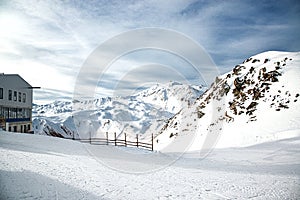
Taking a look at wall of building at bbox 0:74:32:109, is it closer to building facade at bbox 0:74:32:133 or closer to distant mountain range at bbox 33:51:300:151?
building facade at bbox 0:74:32:133

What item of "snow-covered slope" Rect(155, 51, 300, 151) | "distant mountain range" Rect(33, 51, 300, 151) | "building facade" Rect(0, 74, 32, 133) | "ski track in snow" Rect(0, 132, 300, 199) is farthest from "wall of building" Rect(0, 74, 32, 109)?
"snow-covered slope" Rect(155, 51, 300, 151)

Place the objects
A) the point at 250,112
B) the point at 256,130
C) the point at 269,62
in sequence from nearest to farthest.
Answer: the point at 256,130 → the point at 250,112 → the point at 269,62

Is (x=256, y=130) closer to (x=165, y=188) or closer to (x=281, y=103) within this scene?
(x=281, y=103)

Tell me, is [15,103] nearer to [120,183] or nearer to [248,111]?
[120,183]

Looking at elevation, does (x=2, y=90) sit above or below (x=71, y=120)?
above

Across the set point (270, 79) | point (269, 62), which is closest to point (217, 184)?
point (270, 79)

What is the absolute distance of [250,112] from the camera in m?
27.8

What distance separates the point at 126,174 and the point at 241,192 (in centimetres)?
481

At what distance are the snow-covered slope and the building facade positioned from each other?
2022cm

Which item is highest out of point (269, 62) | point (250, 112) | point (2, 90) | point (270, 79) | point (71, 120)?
point (269, 62)

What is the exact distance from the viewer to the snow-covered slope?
21969mm

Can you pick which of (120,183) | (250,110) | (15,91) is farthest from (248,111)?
(15,91)

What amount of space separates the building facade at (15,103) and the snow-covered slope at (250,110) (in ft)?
66.3

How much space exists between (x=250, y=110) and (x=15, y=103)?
112ft
